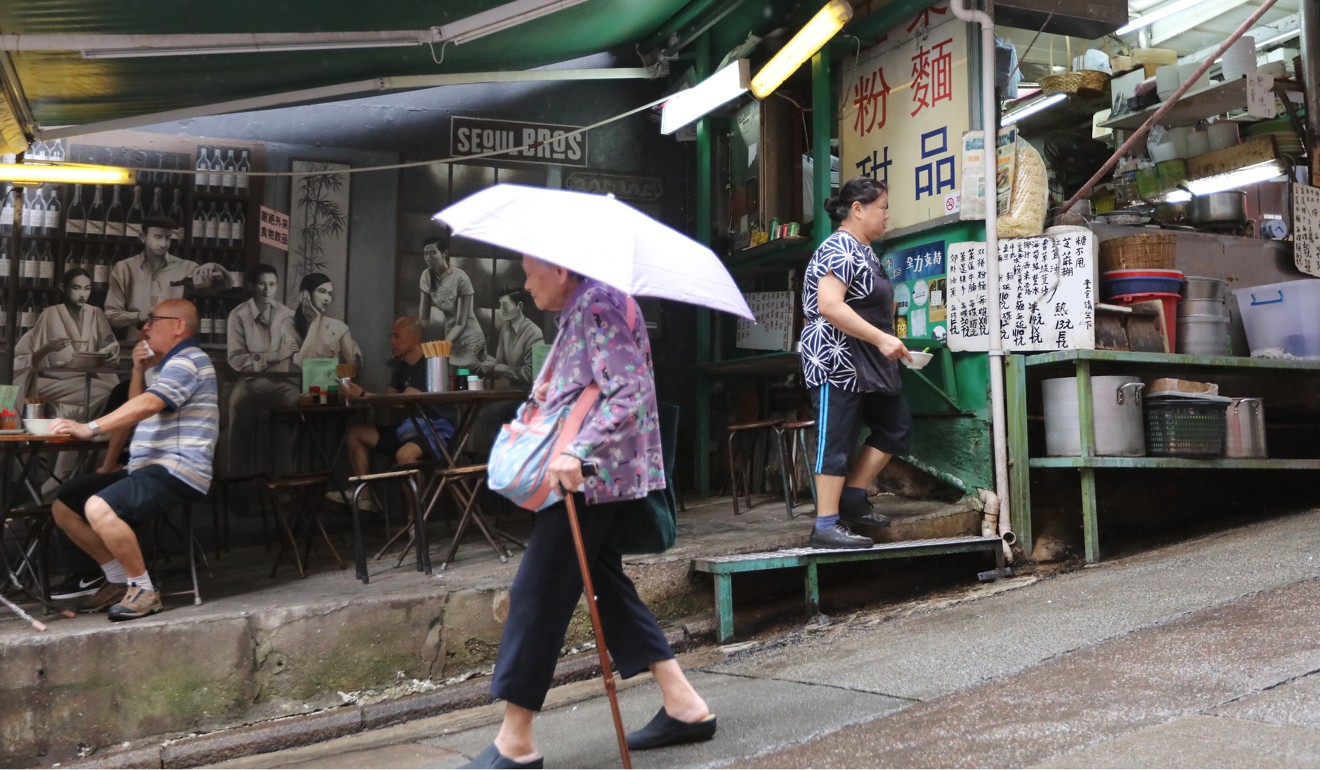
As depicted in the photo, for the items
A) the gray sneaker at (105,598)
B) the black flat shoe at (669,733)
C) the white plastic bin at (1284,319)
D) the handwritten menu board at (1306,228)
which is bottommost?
the black flat shoe at (669,733)

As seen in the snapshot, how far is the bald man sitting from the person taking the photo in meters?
4.82

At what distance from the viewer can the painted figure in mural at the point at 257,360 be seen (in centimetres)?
795

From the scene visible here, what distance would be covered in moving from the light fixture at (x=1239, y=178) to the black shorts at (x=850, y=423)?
16.0 ft

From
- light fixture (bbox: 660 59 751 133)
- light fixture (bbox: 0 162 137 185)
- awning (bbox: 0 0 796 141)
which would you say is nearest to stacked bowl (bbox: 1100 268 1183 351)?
light fixture (bbox: 660 59 751 133)

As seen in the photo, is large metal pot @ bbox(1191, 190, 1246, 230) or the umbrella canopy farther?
large metal pot @ bbox(1191, 190, 1246, 230)

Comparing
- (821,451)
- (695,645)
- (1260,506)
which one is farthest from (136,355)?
(1260,506)

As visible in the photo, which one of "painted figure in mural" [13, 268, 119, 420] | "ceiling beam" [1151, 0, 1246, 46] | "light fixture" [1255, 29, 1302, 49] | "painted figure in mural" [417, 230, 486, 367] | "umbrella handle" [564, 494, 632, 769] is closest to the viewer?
"umbrella handle" [564, 494, 632, 769]

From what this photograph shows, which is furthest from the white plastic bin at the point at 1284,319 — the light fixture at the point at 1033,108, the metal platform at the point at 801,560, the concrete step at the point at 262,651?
the concrete step at the point at 262,651

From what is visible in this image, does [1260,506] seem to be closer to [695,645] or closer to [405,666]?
[695,645]

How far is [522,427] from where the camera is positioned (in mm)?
3127

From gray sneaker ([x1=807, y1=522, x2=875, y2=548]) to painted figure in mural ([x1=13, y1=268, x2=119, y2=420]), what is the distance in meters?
5.56

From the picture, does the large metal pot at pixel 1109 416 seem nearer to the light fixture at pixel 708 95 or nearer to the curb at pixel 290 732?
the light fixture at pixel 708 95

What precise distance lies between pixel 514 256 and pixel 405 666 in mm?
4773

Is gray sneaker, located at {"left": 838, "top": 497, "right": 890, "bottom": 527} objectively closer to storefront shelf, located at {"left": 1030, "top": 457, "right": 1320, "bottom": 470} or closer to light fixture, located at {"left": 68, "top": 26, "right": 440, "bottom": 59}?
storefront shelf, located at {"left": 1030, "top": 457, "right": 1320, "bottom": 470}
